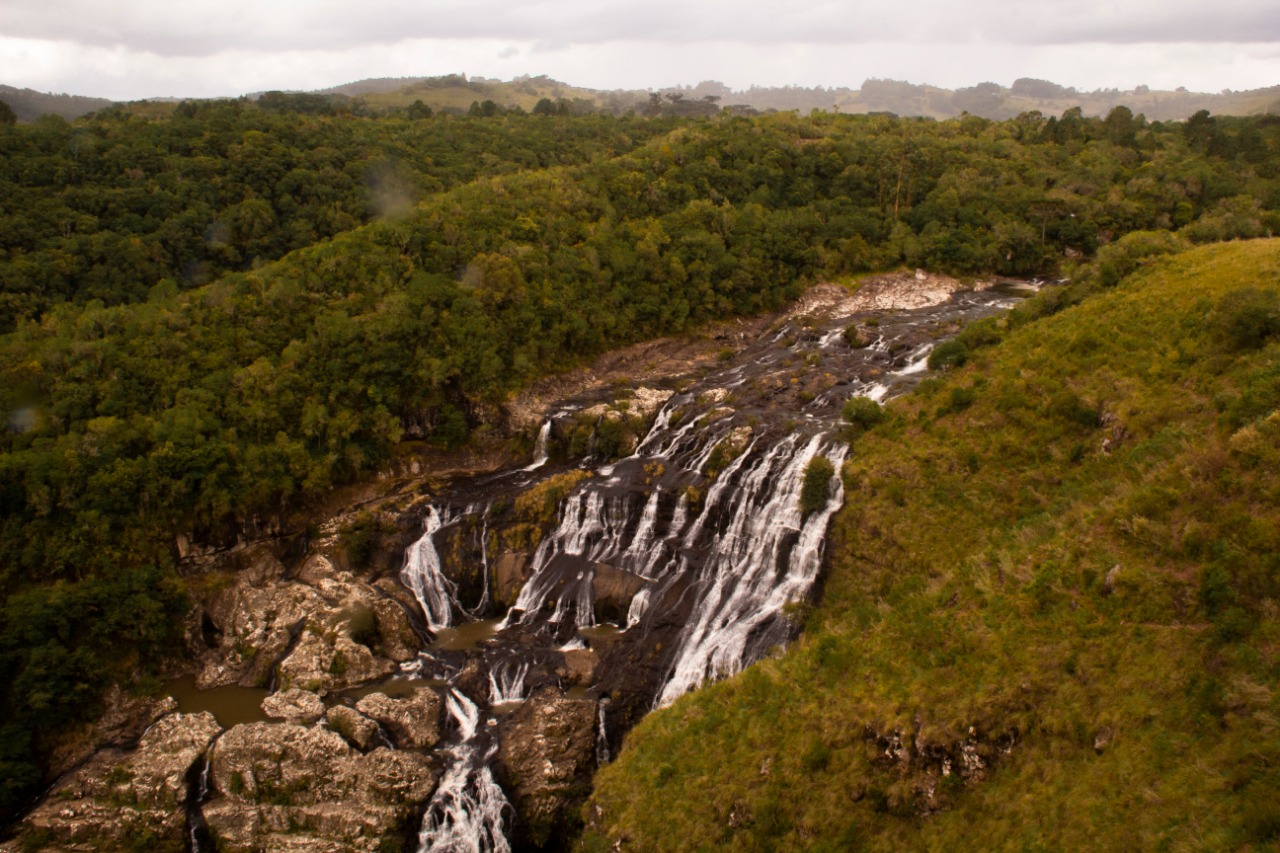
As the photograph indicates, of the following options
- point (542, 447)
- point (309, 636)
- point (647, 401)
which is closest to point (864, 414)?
point (647, 401)

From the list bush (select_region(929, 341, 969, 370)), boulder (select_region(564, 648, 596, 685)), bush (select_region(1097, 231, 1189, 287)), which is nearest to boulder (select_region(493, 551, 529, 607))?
boulder (select_region(564, 648, 596, 685))

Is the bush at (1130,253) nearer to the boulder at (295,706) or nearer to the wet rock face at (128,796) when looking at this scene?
the boulder at (295,706)

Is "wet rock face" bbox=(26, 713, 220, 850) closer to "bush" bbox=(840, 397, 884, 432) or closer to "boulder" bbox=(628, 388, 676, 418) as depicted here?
"boulder" bbox=(628, 388, 676, 418)

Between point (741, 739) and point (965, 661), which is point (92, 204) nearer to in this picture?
point (741, 739)

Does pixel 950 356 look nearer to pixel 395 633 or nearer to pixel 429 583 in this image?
pixel 429 583

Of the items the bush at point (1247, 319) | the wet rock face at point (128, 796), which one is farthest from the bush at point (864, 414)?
the wet rock face at point (128, 796)

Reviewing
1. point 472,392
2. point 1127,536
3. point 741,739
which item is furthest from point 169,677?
point 1127,536
